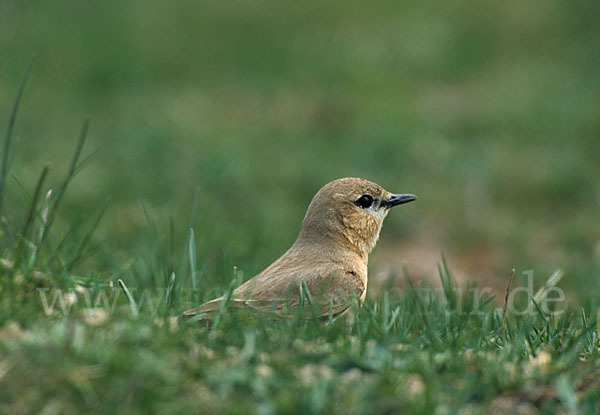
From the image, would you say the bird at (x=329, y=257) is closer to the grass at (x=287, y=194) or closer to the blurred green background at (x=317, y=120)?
the grass at (x=287, y=194)

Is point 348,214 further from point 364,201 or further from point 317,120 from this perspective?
point 317,120

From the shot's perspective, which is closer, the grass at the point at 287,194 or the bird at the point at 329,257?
the grass at the point at 287,194

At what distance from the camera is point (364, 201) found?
257 inches

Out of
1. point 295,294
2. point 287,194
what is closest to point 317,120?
point 287,194

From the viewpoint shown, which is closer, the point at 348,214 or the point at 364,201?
the point at 348,214

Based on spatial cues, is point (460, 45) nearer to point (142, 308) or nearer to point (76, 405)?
point (142, 308)

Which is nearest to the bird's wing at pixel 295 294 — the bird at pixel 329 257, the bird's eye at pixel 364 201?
the bird at pixel 329 257

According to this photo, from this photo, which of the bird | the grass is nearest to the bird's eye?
the bird

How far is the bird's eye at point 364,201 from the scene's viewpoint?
6.48 meters

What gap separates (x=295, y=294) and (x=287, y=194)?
525 cm

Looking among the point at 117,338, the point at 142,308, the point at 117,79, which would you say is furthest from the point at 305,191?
the point at 117,338

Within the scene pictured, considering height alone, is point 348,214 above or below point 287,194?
above

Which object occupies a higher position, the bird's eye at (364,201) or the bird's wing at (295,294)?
the bird's eye at (364,201)

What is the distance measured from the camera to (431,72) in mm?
14516
